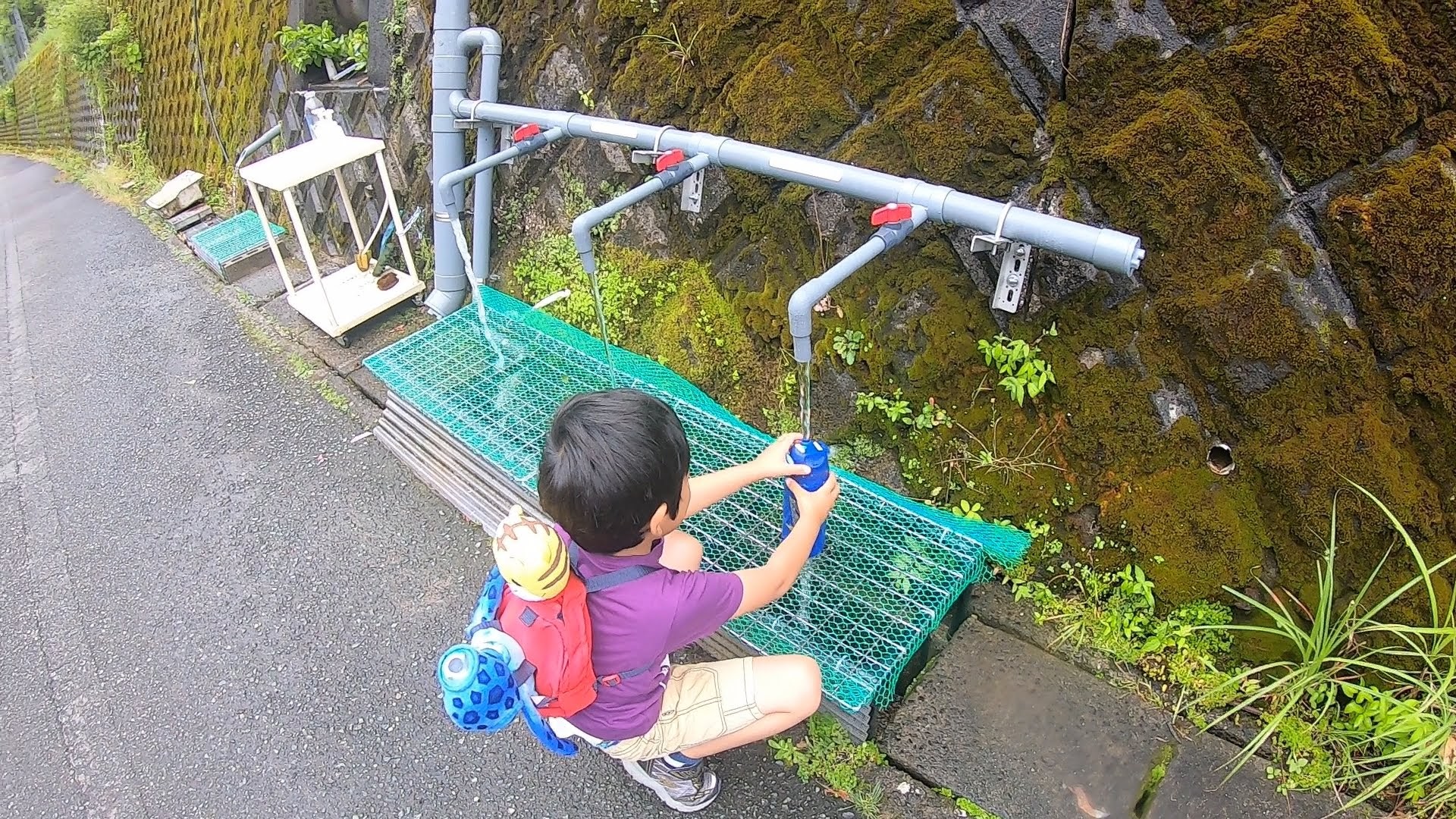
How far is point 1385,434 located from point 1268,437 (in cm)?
28

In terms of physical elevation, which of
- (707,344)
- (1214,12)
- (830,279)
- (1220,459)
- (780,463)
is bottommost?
(707,344)

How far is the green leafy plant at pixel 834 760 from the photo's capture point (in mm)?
2445

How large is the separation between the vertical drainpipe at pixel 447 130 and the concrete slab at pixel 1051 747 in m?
3.30

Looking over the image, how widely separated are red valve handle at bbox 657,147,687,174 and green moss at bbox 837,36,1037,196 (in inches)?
30.5

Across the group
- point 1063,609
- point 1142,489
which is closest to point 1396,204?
point 1142,489

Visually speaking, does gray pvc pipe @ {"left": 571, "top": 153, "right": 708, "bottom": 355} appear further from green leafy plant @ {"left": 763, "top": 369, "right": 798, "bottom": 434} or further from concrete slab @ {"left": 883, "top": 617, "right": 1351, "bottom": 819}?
concrete slab @ {"left": 883, "top": 617, "right": 1351, "bottom": 819}

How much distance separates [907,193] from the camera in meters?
2.41

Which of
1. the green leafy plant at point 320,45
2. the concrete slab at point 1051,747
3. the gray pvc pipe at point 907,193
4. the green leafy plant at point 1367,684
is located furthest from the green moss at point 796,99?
the green leafy plant at point 320,45

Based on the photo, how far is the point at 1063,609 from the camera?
270 centimetres

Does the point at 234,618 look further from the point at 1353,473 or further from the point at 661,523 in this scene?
the point at 1353,473

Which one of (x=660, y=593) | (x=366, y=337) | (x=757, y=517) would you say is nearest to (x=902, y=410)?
(x=757, y=517)

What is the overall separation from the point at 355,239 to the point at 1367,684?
6150mm

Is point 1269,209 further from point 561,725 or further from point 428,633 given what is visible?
point 428,633

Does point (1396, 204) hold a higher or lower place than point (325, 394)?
higher
